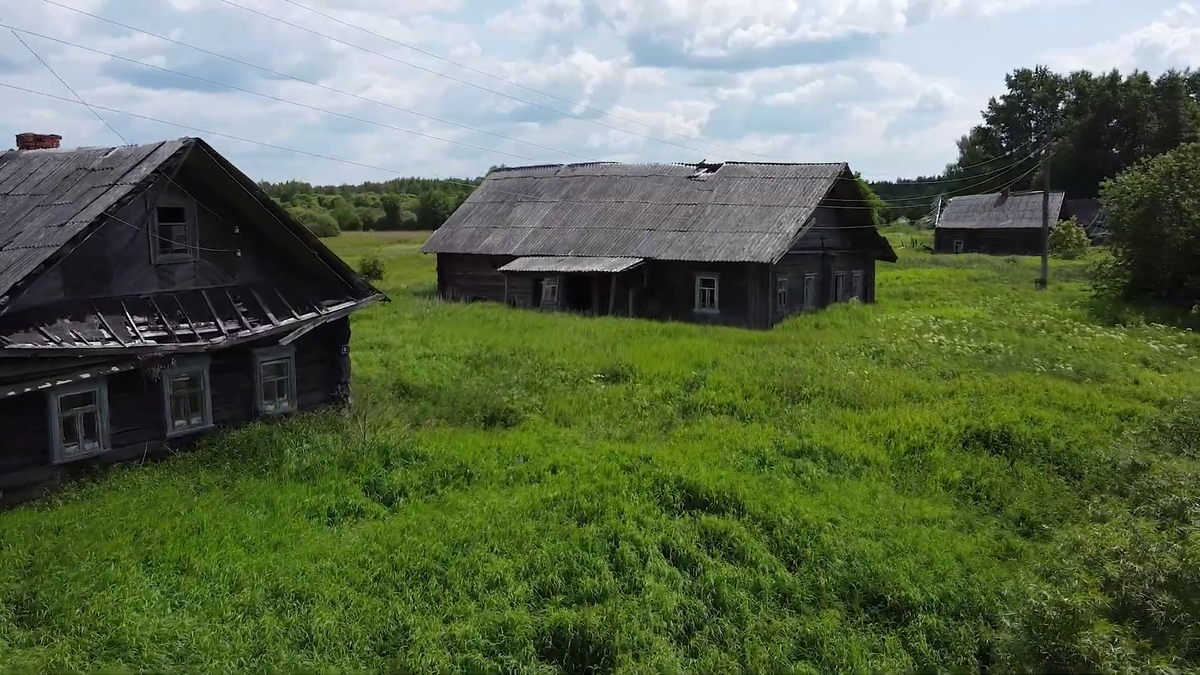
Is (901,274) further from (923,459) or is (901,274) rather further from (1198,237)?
(923,459)

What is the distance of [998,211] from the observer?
53.8 m

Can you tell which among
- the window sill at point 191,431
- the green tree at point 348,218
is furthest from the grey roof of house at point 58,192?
the green tree at point 348,218

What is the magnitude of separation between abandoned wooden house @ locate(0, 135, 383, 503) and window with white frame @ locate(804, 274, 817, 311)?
50.3 ft

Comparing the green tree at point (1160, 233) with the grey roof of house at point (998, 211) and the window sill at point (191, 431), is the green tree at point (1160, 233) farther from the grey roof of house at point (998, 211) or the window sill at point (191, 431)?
the grey roof of house at point (998, 211)

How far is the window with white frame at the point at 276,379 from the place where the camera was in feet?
41.7

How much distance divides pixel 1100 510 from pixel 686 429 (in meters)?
5.23

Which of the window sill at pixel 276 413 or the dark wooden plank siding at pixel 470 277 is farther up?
the dark wooden plank siding at pixel 470 277

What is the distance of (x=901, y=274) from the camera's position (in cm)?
3631

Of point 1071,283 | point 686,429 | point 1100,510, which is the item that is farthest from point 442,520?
point 1071,283

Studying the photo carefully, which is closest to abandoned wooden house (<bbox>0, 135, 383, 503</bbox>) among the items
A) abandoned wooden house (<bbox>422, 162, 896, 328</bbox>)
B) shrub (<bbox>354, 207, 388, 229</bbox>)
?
abandoned wooden house (<bbox>422, 162, 896, 328</bbox>)

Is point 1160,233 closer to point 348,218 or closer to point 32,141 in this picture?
point 32,141

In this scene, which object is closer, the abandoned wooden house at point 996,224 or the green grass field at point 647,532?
the green grass field at point 647,532

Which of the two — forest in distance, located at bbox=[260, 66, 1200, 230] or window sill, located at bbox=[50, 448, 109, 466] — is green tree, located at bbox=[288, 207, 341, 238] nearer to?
forest in distance, located at bbox=[260, 66, 1200, 230]

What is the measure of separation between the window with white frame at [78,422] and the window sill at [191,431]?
0.88 m
